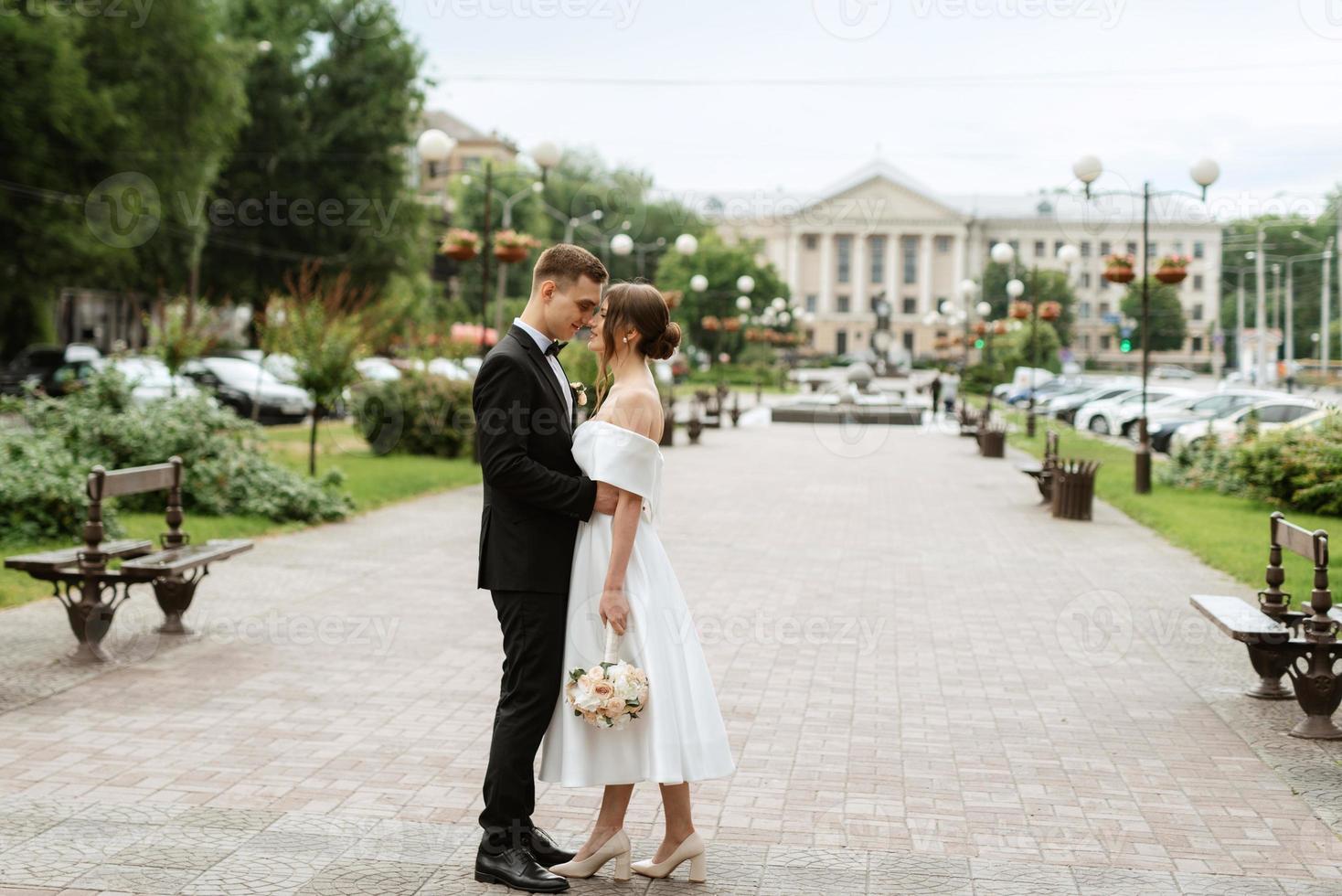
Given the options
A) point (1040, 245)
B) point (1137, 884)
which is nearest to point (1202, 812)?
point (1137, 884)

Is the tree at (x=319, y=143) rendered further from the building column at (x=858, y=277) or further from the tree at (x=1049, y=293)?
the building column at (x=858, y=277)

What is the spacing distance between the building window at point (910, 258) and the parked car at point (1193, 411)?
94.9m

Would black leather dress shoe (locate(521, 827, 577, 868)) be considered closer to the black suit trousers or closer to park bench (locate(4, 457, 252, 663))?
the black suit trousers

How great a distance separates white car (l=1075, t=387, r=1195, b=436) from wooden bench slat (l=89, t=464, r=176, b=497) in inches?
1118

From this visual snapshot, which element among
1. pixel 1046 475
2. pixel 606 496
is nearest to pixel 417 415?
pixel 1046 475

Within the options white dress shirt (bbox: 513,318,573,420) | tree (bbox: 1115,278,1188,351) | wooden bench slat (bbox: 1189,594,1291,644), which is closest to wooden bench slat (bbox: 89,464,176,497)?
white dress shirt (bbox: 513,318,573,420)

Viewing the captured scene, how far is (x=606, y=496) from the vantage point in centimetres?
435

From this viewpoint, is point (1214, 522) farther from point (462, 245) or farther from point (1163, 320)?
point (1163, 320)

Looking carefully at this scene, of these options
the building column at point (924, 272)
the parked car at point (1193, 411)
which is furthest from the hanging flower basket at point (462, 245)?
the building column at point (924, 272)

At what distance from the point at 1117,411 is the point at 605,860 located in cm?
3394

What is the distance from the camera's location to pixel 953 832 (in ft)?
16.8

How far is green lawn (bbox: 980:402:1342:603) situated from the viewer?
1159 cm

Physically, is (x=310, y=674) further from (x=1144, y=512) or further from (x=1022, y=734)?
(x=1144, y=512)

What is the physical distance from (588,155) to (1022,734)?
101800 mm
